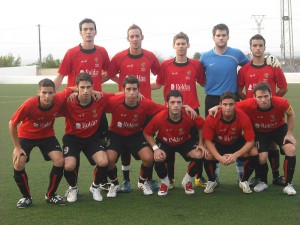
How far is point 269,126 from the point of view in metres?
5.21

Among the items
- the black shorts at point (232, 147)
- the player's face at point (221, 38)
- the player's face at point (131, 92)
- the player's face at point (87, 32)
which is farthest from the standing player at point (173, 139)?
the player's face at point (87, 32)

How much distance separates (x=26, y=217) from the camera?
4.24 m

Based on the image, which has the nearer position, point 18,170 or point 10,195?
point 18,170

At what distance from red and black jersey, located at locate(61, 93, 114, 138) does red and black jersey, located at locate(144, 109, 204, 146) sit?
60 cm

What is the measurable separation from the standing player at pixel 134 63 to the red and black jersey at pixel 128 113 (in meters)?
0.36

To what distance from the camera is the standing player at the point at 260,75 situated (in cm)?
532

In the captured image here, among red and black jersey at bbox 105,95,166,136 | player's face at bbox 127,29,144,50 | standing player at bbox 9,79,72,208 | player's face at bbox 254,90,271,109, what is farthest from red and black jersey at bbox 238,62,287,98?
standing player at bbox 9,79,72,208

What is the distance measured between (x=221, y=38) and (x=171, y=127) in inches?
51.5

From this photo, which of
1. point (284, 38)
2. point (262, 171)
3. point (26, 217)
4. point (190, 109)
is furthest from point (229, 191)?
point (284, 38)

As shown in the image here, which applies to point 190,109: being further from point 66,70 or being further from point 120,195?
point 66,70

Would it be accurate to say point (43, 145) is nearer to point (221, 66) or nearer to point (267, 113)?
point (221, 66)

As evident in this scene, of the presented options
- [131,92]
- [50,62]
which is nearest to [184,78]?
[131,92]

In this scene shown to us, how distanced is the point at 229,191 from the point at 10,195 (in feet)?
8.16

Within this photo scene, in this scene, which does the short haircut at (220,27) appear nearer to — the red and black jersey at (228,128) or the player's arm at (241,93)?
the player's arm at (241,93)
